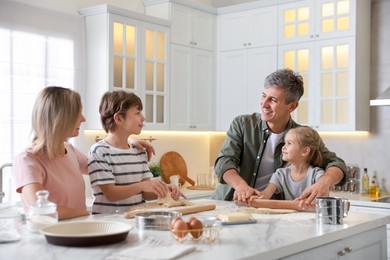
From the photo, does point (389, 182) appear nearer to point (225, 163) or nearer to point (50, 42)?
point (225, 163)

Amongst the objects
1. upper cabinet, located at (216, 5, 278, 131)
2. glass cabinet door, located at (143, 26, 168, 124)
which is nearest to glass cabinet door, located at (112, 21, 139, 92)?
glass cabinet door, located at (143, 26, 168, 124)

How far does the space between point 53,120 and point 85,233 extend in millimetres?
619

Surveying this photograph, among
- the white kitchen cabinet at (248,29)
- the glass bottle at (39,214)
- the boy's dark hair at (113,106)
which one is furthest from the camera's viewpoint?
the white kitchen cabinet at (248,29)

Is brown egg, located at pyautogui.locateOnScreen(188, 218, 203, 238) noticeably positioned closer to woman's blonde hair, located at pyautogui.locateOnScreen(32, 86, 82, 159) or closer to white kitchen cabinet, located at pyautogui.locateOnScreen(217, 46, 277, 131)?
woman's blonde hair, located at pyautogui.locateOnScreen(32, 86, 82, 159)

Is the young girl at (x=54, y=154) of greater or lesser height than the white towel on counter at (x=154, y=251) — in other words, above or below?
above

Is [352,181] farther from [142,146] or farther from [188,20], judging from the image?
[142,146]

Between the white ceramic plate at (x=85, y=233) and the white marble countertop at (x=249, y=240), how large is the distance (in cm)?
2

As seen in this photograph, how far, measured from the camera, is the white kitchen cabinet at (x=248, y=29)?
5387mm

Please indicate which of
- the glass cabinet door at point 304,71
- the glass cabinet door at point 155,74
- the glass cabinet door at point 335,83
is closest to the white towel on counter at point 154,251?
the glass cabinet door at point 155,74

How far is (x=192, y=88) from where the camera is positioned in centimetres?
552

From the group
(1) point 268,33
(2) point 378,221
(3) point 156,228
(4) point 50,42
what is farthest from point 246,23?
(3) point 156,228

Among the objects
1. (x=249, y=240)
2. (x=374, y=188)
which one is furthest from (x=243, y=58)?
(x=249, y=240)

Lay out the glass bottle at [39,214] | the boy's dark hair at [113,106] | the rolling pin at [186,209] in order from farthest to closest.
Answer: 1. the boy's dark hair at [113,106]
2. the rolling pin at [186,209]
3. the glass bottle at [39,214]

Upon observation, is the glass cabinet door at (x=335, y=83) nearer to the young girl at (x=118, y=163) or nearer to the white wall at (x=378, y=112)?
the white wall at (x=378, y=112)
